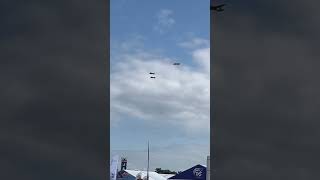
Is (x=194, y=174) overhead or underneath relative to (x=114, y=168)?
underneath
